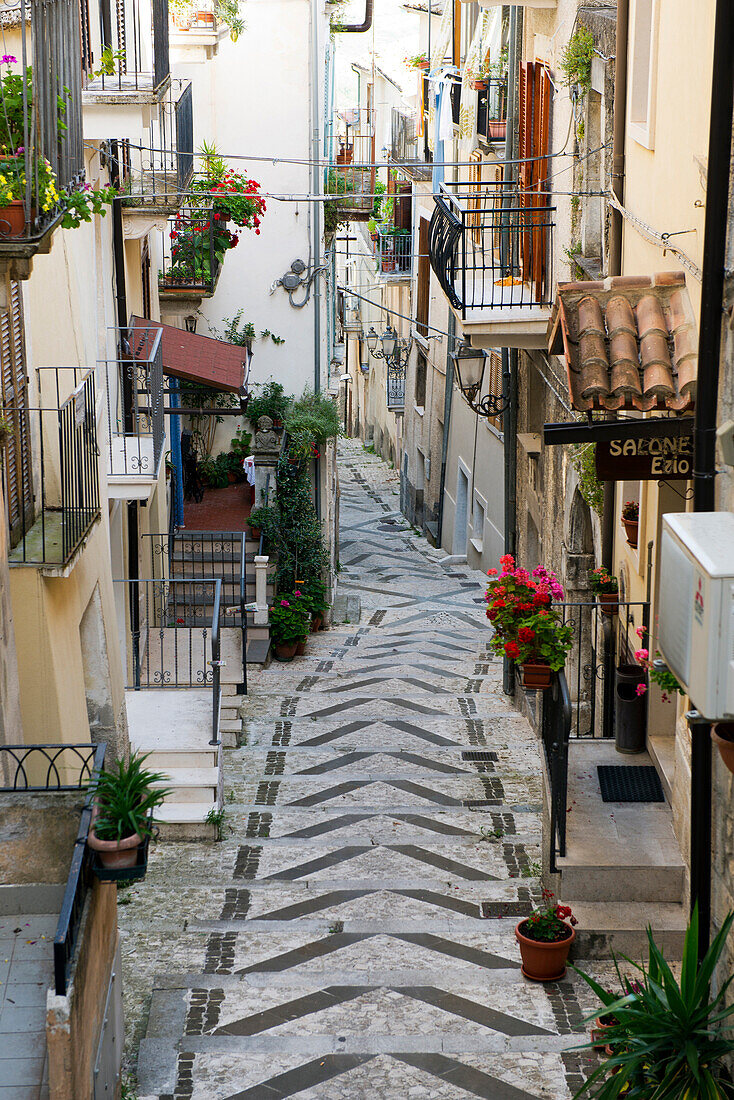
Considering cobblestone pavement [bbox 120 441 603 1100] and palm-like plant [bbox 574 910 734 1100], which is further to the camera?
cobblestone pavement [bbox 120 441 603 1100]

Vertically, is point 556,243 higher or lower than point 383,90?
lower

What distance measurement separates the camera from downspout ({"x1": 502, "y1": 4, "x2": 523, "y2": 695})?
14.7m

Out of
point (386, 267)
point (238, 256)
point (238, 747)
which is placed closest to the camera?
point (238, 747)

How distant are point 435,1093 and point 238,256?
14.9 metres

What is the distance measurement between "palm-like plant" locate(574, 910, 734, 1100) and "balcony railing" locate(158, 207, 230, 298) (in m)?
12.5

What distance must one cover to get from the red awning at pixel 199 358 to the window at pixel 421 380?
44.1 ft

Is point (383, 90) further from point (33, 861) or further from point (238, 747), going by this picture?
point (33, 861)

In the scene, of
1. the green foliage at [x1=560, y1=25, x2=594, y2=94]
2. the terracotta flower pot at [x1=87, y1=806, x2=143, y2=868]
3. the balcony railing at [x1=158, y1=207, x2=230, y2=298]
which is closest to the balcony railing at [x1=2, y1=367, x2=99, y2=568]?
the terracotta flower pot at [x1=87, y1=806, x2=143, y2=868]

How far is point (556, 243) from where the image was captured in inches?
508

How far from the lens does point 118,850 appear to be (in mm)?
5789

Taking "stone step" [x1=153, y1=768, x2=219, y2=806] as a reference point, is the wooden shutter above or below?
above

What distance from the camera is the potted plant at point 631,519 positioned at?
931 centimetres

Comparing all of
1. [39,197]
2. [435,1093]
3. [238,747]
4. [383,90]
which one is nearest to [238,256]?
[238,747]

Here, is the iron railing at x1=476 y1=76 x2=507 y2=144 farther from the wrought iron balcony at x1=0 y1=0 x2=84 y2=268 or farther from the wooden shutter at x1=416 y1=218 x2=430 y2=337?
the wooden shutter at x1=416 y1=218 x2=430 y2=337
